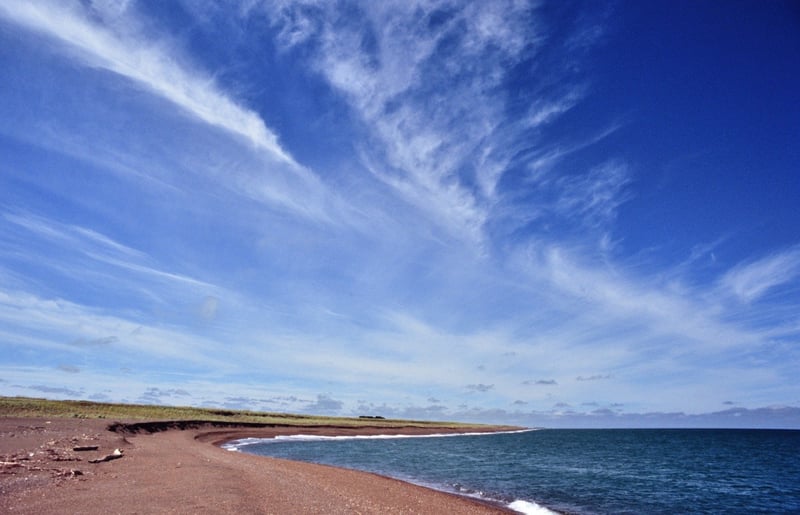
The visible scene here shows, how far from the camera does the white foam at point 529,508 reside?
23.3 meters

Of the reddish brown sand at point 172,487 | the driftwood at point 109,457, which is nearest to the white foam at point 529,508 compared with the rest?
the reddish brown sand at point 172,487

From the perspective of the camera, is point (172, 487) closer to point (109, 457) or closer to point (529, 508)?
point (109, 457)

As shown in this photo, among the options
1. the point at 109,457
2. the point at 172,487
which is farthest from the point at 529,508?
the point at 109,457

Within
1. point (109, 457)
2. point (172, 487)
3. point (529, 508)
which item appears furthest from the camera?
point (109, 457)

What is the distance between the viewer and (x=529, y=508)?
24453 mm

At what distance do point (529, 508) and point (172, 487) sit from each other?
17.8m

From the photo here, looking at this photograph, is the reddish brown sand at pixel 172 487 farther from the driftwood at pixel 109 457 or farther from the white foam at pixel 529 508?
the white foam at pixel 529 508

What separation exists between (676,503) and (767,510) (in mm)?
5555

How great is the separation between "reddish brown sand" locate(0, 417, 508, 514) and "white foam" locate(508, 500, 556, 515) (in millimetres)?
1669

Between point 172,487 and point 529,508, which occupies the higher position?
point 172,487

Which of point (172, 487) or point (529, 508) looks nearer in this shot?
point (172, 487)

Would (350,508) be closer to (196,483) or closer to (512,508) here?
(196,483)

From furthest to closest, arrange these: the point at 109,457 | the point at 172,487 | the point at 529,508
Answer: the point at 109,457 < the point at 529,508 < the point at 172,487

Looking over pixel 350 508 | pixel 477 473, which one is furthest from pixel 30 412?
pixel 350 508
